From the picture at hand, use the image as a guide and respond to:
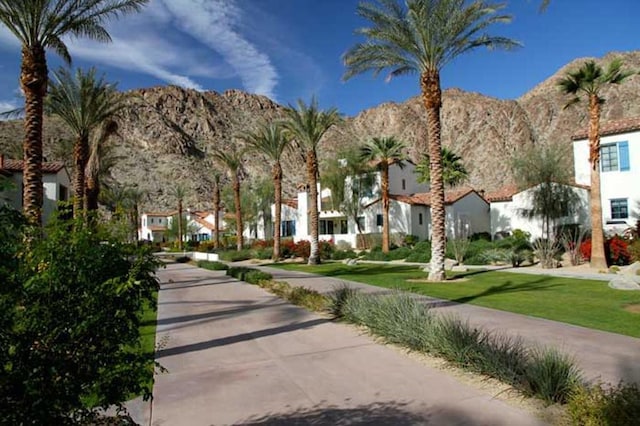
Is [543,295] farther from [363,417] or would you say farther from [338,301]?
[363,417]

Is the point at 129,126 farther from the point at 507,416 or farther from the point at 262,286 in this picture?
the point at 507,416

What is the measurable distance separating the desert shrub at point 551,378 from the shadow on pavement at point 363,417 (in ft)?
3.27

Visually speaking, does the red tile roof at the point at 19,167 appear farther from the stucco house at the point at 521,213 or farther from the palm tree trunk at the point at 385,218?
the stucco house at the point at 521,213

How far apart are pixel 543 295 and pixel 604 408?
10049mm

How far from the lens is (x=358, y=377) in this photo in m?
6.22

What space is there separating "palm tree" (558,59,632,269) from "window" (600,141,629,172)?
8.84 meters

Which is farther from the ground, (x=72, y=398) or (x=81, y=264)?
(x=81, y=264)

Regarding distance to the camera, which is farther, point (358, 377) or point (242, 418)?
point (358, 377)

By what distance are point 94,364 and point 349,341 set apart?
18.1ft

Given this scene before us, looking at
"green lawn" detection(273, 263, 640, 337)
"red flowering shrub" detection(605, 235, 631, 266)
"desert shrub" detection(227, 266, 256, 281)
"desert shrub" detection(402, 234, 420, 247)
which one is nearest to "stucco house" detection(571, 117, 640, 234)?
"red flowering shrub" detection(605, 235, 631, 266)

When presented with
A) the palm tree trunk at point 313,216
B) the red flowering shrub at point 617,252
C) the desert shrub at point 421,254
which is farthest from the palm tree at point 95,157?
the red flowering shrub at point 617,252

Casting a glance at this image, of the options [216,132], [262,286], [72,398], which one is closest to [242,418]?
[72,398]

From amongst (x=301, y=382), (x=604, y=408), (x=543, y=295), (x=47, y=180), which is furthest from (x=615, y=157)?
(x=47, y=180)

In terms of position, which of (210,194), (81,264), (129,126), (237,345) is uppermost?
(129,126)
